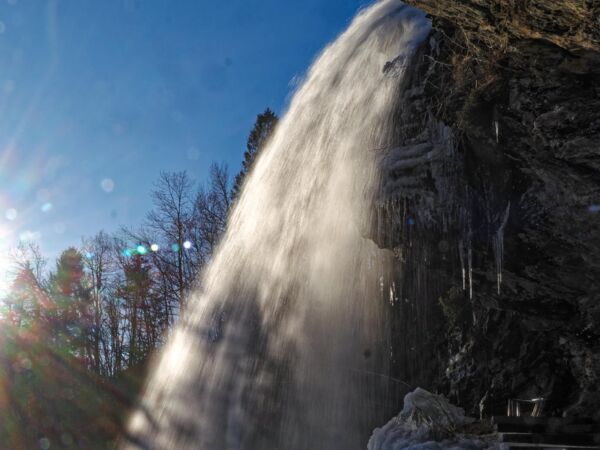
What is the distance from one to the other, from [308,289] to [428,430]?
8.28 metres

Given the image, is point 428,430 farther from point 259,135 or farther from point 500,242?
point 259,135

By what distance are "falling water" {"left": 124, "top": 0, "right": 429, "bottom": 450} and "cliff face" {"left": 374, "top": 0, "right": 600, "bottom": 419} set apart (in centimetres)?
120

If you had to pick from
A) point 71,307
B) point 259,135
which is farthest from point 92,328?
point 259,135

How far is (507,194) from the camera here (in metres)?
8.41

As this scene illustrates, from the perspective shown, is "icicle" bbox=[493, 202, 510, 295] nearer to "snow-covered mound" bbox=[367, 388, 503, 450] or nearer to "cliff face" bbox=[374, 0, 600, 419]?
"cliff face" bbox=[374, 0, 600, 419]

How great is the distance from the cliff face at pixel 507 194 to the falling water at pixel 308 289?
1.20 metres

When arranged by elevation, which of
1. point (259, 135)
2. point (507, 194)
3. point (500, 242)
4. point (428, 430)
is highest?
point (259, 135)

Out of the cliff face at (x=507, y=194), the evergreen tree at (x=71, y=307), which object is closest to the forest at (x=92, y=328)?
the evergreen tree at (x=71, y=307)

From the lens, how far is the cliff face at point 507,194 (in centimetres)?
630

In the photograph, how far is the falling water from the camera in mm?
10750

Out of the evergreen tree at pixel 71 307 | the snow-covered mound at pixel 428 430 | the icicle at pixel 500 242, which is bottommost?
the snow-covered mound at pixel 428 430

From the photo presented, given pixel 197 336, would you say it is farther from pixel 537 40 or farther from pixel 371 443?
pixel 537 40

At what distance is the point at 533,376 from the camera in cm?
1030

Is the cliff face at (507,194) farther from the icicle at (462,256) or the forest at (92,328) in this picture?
the forest at (92,328)
